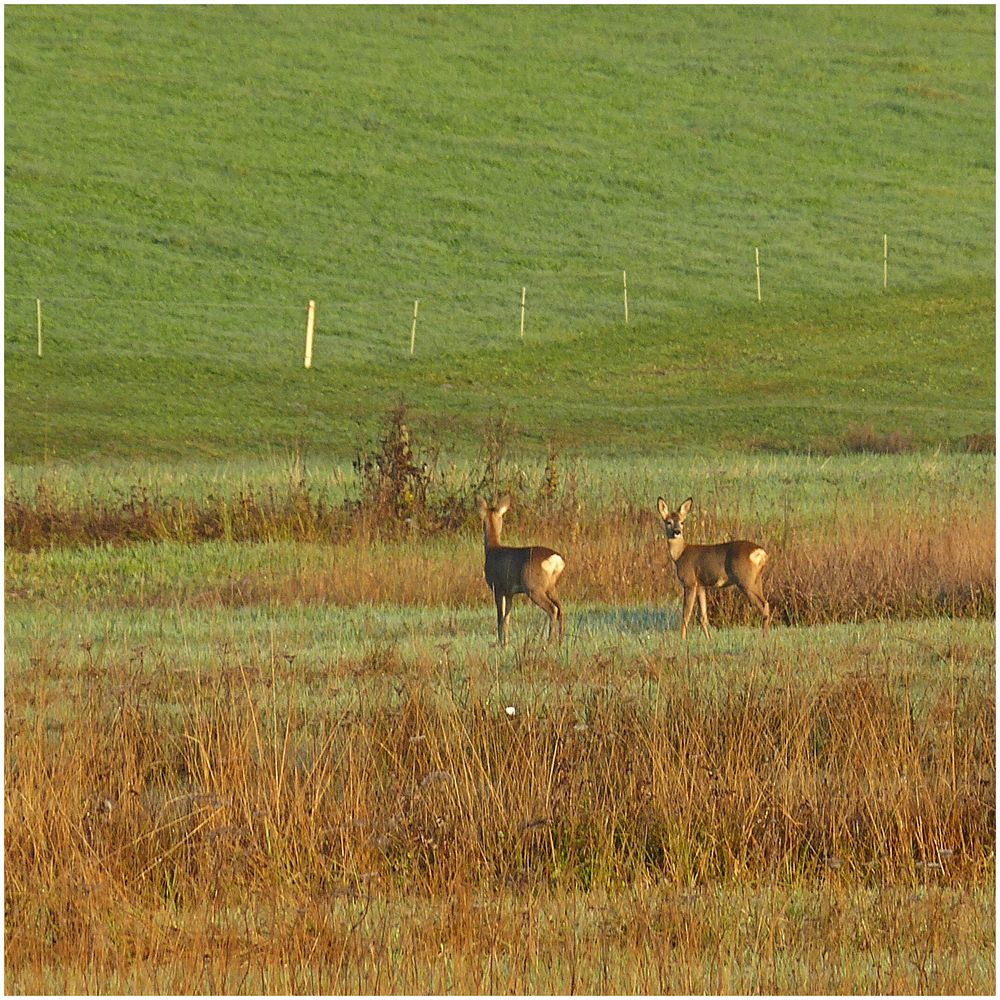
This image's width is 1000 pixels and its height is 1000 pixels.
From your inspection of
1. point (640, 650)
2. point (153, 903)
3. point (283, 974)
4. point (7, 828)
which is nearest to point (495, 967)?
point (283, 974)

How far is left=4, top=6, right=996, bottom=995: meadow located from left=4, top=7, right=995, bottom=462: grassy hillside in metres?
0.24

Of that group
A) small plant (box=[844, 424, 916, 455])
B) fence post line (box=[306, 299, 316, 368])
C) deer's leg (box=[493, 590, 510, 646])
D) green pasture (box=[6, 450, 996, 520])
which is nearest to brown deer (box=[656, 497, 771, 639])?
deer's leg (box=[493, 590, 510, 646])

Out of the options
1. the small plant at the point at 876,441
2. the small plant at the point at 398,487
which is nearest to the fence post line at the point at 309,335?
the small plant at the point at 876,441

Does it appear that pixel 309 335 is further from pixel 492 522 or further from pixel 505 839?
pixel 505 839

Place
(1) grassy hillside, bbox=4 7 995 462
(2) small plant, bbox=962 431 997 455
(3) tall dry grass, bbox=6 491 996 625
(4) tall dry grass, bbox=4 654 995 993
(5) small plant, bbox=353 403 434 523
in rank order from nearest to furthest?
(4) tall dry grass, bbox=4 654 995 993 < (3) tall dry grass, bbox=6 491 996 625 < (5) small plant, bbox=353 403 434 523 < (2) small plant, bbox=962 431 997 455 < (1) grassy hillside, bbox=4 7 995 462

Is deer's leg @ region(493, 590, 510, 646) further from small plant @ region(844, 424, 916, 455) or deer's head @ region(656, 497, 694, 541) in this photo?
small plant @ region(844, 424, 916, 455)

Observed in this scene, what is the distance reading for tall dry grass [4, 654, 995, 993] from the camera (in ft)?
24.4

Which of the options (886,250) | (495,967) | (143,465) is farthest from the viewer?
(886,250)

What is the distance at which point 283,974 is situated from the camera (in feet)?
23.9

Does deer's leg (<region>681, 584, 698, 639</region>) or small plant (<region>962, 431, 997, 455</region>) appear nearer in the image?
deer's leg (<region>681, 584, 698, 639</region>)

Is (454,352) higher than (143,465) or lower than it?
higher

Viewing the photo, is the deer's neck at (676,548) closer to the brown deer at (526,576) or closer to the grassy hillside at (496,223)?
the brown deer at (526,576)

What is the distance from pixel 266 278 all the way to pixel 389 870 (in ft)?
153

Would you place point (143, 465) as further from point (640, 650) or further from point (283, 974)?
point (283, 974)
